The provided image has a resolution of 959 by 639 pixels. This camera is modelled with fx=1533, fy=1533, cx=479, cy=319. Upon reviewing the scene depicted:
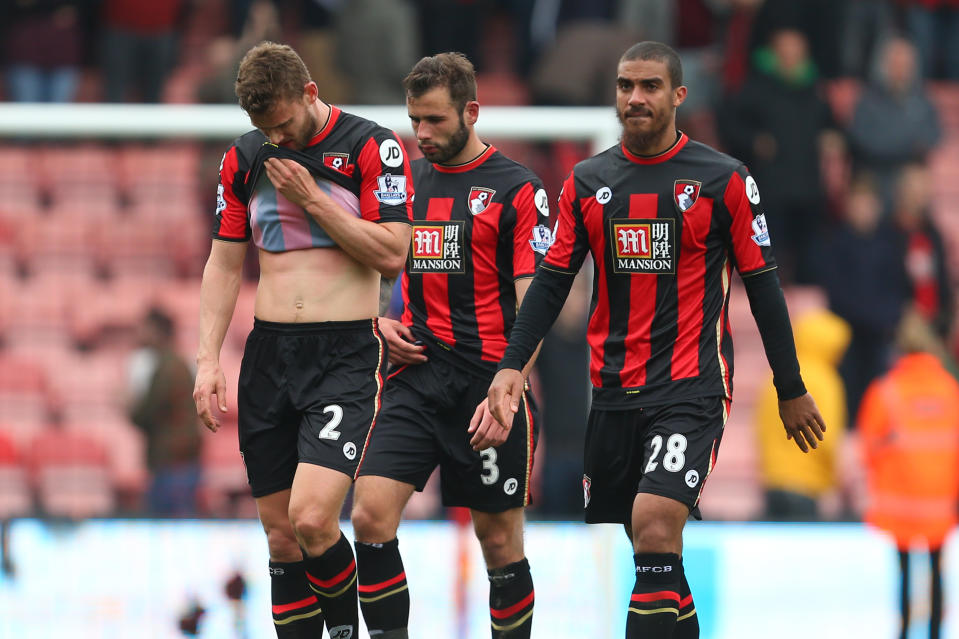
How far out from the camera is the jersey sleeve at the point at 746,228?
5.66 meters

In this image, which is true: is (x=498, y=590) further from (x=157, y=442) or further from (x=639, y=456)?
(x=157, y=442)

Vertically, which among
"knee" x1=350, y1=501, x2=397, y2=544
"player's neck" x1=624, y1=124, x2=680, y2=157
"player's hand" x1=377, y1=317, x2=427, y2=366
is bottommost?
"knee" x1=350, y1=501, x2=397, y2=544

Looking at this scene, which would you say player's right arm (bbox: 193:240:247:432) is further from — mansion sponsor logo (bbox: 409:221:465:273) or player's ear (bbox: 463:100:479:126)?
player's ear (bbox: 463:100:479:126)

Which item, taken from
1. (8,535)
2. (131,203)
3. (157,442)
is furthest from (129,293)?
(8,535)

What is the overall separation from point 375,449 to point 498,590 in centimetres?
83

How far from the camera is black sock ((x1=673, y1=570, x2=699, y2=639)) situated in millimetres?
5816

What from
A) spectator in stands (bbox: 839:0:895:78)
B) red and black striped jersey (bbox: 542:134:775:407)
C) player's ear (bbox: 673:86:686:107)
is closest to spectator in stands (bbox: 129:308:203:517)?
red and black striped jersey (bbox: 542:134:775:407)

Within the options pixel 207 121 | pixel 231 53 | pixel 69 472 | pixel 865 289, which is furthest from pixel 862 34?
pixel 69 472

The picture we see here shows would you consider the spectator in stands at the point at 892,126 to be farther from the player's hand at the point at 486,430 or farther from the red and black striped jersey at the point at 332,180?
the player's hand at the point at 486,430

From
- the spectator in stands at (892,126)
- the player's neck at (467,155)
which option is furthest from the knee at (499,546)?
the spectator in stands at (892,126)

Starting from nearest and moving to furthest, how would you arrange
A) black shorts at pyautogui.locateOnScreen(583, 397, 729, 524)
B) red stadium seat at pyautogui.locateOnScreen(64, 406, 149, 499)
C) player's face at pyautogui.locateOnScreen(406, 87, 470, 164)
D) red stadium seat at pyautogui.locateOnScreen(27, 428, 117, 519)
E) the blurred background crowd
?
black shorts at pyautogui.locateOnScreen(583, 397, 729, 524), player's face at pyautogui.locateOnScreen(406, 87, 470, 164), red stadium seat at pyautogui.locateOnScreen(64, 406, 149, 499), red stadium seat at pyautogui.locateOnScreen(27, 428, 117, 519), the blurred background crowd

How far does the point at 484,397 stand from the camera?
634 cm

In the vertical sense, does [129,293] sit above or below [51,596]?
above

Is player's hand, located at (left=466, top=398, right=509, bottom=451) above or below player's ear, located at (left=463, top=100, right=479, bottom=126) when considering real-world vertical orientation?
below
